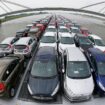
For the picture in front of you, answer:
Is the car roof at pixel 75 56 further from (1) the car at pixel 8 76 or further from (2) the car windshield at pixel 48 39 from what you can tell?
(2) the car windshield at pixel 48 39

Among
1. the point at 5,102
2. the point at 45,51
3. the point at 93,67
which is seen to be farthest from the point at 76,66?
the point at 5,102

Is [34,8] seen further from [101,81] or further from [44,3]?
[101,81]

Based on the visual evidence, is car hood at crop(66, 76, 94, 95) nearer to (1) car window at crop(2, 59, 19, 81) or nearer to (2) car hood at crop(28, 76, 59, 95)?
(2) car hood at crop(28, 76, 59, 95)

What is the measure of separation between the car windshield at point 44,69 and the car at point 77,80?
69 cm

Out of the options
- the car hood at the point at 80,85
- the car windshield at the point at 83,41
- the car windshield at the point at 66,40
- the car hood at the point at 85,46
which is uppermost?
the car hood at the point at 80,85

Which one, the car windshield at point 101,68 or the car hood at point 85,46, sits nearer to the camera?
the car windshield at point 101,68

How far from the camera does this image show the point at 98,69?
11.3 metres

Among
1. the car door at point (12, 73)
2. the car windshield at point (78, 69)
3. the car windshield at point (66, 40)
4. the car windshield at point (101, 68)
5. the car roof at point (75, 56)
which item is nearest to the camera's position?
the car door at point (12, 73)

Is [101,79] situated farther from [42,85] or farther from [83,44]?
[83,44]

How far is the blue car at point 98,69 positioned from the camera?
1025 cm

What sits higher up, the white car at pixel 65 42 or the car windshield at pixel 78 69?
the car windshield at pixel 78 69

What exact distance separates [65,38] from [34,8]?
2055 inches

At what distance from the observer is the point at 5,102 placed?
9.93 m

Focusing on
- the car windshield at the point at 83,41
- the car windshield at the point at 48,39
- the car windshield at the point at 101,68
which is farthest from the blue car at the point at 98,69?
the car windshield at the point at 48,39
